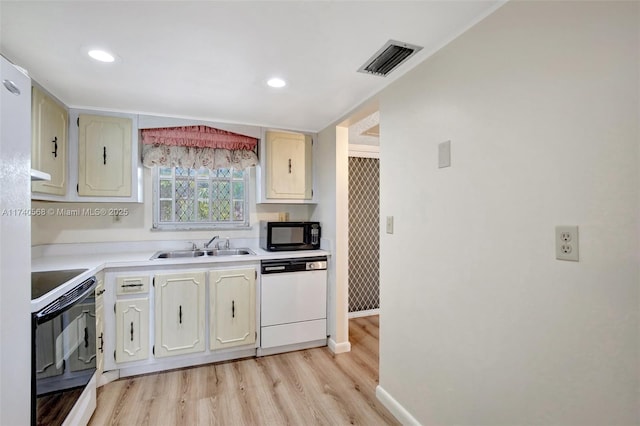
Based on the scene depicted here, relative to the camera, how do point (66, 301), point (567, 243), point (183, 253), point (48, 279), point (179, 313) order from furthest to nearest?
point (183, 253) → point (179, 313) → point (48, 279) → point (66, 301) → point (567, 243)

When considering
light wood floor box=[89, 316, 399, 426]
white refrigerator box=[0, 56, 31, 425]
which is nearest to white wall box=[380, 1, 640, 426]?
light wood floor box=[89, 316, 399, 426]

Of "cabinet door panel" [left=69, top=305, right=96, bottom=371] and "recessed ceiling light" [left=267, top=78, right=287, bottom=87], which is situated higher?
"recessed ceiling light" [left=267, top=78, right=287, bottom=87]

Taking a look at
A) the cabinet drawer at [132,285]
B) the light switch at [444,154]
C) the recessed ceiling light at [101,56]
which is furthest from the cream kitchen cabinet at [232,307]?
the light switch at [444,154]

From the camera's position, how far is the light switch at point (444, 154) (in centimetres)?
158

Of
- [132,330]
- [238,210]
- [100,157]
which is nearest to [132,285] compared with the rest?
[132,330]

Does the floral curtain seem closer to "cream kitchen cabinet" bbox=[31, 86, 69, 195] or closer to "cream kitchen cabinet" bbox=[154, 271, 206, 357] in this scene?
"cream kitchen cabinet" bbox=[31, 86, 69, 195]

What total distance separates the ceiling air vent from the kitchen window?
1.89 metres

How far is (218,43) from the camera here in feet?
5.28

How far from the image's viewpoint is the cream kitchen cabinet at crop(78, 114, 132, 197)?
8.42 feet

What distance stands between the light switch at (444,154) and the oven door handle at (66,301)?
2.00 m

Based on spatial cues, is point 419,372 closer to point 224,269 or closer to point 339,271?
point 339,271

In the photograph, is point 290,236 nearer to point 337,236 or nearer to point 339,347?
point 337,236

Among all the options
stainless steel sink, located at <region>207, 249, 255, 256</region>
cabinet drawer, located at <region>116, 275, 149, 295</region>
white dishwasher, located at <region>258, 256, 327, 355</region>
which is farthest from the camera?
stainless steel sink, located at <region>207, 249, 255, 256</region>

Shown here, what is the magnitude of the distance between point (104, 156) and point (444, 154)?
2.72m
